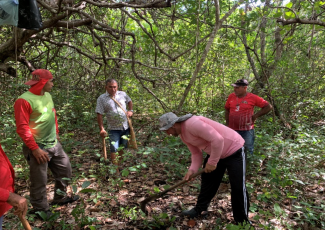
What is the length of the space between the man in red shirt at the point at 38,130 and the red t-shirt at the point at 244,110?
3072 mm

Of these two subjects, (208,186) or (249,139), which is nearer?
(208,186)

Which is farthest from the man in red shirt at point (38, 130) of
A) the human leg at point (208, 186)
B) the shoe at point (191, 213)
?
the human leg at point (208, 186)

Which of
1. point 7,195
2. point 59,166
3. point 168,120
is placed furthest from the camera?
point 59,166

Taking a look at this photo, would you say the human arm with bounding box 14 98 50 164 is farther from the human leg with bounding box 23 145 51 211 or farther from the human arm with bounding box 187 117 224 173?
the human arm with bounding box 187 117 224 173

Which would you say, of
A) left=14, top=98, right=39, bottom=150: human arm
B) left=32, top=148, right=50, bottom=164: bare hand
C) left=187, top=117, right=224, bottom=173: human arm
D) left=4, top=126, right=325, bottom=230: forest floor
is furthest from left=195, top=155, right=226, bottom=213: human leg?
left=14, top=98, right=39, bottom=150: human arm

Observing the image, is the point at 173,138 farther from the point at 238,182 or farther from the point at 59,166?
the point at 59,166

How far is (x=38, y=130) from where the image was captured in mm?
2980

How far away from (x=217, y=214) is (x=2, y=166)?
8.73 ft

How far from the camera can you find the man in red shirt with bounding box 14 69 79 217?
2.77 meters

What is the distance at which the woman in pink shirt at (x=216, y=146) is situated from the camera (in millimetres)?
2467

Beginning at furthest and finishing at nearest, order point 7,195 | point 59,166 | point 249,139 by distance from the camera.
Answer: point 249,139 → point 59,166 → point 7,195

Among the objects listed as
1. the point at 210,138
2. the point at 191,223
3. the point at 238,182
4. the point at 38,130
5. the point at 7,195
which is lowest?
the point at 191,223

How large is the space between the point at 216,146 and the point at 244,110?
1983mm

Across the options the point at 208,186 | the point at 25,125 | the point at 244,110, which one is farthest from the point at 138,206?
the point at 244,110
